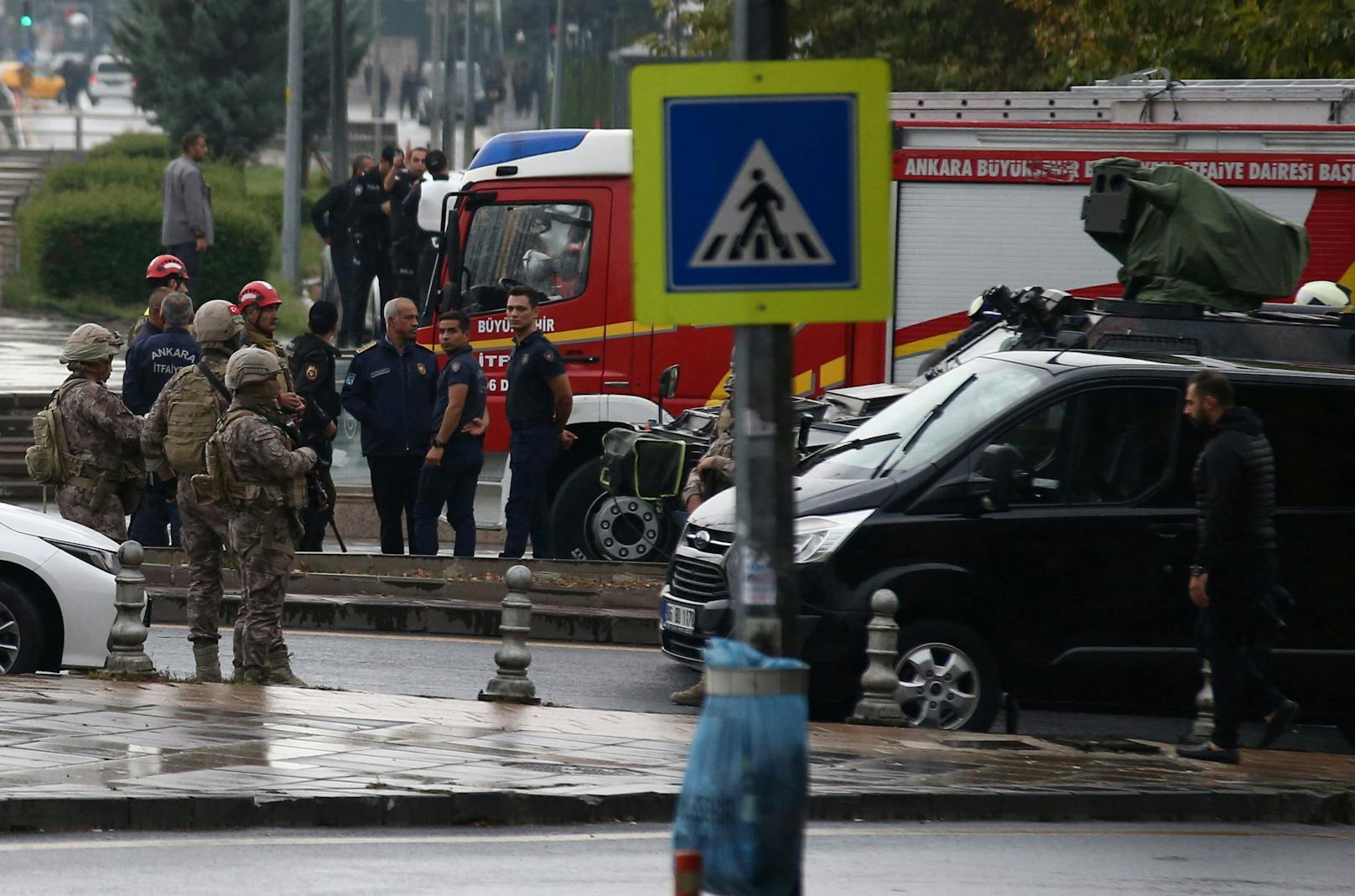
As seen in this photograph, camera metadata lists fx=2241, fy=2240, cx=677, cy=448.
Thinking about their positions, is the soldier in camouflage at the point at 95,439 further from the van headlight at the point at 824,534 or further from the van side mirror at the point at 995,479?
the van side mirror at the point at 995,479

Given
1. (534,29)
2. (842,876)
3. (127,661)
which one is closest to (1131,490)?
(842,876)

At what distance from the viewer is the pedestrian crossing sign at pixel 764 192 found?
17.4 feet

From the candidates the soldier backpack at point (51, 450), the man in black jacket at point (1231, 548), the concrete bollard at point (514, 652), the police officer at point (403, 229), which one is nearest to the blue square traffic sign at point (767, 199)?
the man in black jacket at point (1231, 548)

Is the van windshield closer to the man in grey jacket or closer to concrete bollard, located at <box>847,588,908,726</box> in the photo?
concrete bollard, located at <box>847,588,908,726</box>

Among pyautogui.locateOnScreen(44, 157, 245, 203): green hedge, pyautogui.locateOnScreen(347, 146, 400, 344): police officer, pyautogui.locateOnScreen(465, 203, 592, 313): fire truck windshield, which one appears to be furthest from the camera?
pyautogui.locateOnScreen(44, 157, 245, 203): green hedge

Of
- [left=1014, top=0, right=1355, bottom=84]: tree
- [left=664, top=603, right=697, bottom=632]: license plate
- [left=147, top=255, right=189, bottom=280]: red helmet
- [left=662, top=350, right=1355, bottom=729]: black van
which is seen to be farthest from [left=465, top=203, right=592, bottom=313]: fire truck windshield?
[left=1014, top=0, right=1355, bottom=84]: tree

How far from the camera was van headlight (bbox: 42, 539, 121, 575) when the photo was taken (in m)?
11.3

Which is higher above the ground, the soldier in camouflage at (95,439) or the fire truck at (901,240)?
the fire truck at (901,240)

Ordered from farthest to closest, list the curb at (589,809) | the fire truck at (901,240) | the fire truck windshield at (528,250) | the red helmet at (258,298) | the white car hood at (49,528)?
the fire truck windshield at (528,250) < the fire truck at (901,240) < the red helmet at (258,298) < the white car hood at (49,528) < the curb at (589,809)

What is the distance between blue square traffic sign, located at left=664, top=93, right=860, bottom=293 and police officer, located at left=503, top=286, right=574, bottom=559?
970 cm

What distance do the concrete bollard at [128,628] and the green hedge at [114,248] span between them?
21.1 meters

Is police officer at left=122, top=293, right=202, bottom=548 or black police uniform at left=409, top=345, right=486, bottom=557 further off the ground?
police officer at left=122, top=293, right=202, bottom=548

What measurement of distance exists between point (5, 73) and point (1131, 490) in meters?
76.6

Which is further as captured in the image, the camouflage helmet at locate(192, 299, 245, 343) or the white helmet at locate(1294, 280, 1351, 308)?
the white helmet at locate(1294, 280, 1351, 308)
